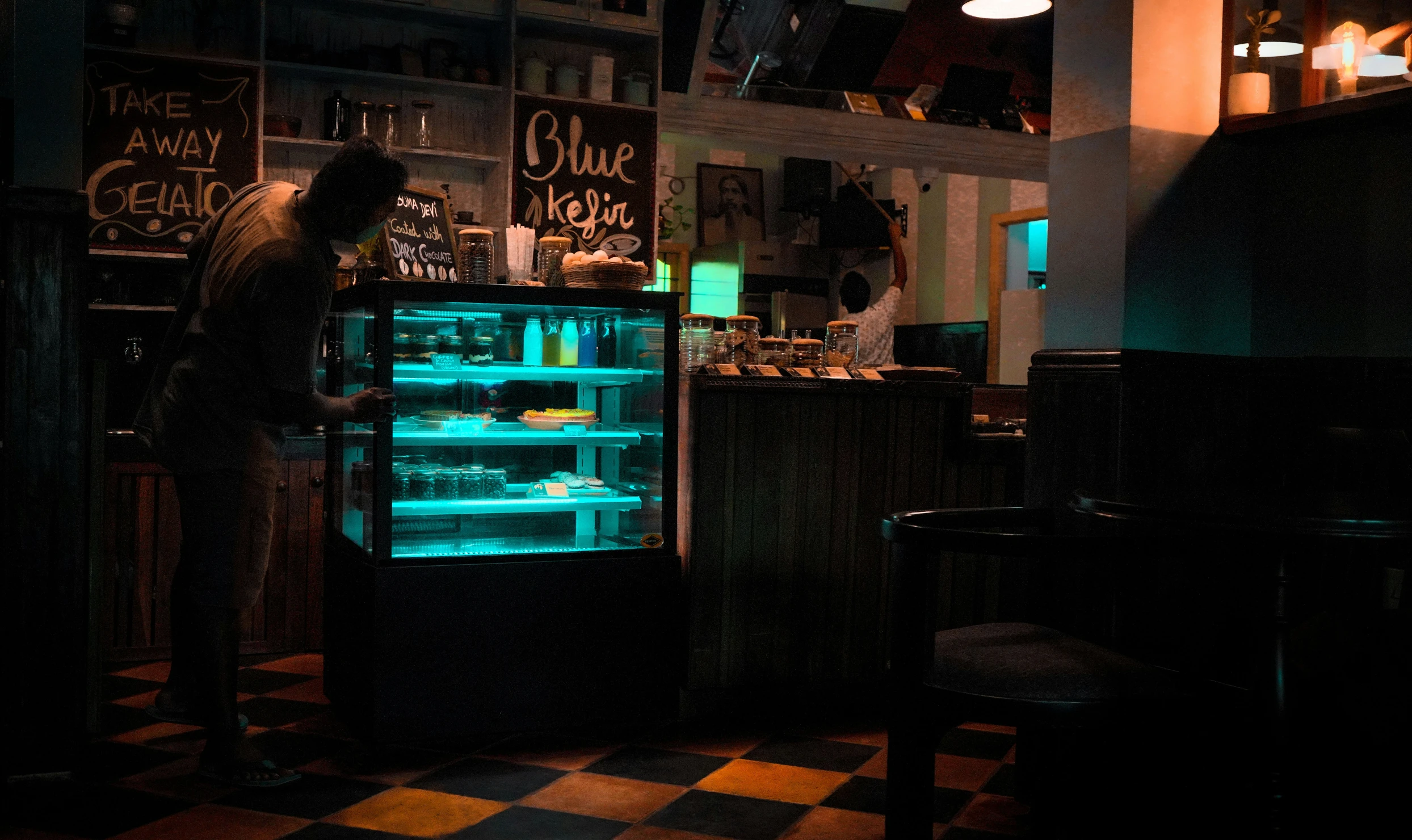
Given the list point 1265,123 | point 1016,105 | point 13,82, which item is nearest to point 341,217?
point 13,82

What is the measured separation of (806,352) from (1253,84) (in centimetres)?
159

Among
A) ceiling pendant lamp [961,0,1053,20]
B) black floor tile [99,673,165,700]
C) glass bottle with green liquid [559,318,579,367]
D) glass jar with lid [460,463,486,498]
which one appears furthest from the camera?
ceiling pendant lamp [961,0,1053,20]

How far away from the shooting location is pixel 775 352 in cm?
385

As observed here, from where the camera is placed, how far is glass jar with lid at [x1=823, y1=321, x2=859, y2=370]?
3922 millimetres

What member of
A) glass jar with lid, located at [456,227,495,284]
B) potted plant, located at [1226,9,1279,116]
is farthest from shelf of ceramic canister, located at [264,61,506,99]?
potted plant, located at [1226,9,1279,116]

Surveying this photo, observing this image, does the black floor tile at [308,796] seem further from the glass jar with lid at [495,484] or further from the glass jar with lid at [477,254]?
the glass jar with lid at [477,254]

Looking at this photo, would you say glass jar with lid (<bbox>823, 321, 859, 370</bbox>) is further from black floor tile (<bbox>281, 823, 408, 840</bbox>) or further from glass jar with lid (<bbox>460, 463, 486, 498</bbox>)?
black floor tile (<bbox>281, 823, 408, 840</bbox>)

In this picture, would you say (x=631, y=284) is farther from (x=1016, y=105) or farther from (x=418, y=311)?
(x=1016, y=105)

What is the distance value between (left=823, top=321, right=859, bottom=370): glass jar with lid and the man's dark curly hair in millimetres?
1665

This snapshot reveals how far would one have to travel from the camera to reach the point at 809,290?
11.7m

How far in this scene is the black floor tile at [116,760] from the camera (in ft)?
9.54

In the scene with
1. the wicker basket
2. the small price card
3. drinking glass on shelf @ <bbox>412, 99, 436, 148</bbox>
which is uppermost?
drinking glass on shelf @ <bbox>412, 99, 436, 148</bbox>

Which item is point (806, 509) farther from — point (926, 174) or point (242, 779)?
point (926, 174)

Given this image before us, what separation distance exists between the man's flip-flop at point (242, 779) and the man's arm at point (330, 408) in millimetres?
880
